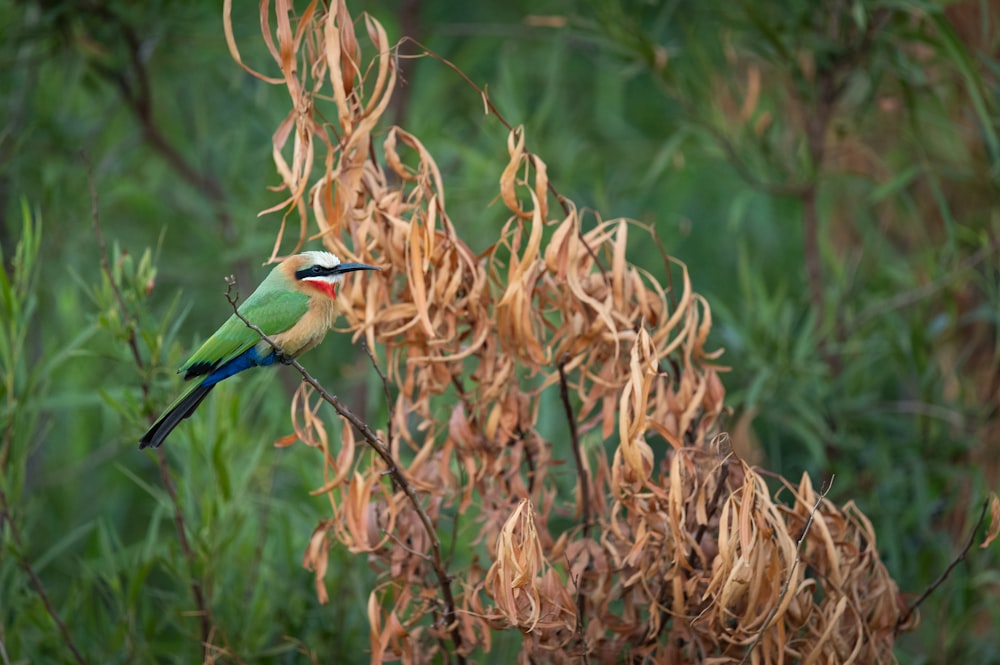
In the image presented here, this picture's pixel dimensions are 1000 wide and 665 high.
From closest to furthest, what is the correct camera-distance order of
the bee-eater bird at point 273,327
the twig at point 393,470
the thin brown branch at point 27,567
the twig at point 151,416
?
the twig at point 393,470, the bee-eater bird at point 273,327, the twig at point 151,416, the thin brown branch at point 27,567

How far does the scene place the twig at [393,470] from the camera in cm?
191

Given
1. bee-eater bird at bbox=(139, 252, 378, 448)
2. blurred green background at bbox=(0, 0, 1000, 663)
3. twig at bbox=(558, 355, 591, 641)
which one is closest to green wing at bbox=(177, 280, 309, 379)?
bee-eater bird at bbox=(139, 252, 378, 448)

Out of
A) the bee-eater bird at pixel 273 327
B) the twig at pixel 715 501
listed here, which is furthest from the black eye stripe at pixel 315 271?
the twig at pixel 715 501

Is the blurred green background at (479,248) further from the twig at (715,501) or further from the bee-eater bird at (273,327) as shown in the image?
the twig at (715,501)

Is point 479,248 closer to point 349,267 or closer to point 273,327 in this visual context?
point 273,327

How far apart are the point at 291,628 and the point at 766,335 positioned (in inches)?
65.7

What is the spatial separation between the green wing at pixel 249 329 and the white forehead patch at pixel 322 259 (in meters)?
0.10

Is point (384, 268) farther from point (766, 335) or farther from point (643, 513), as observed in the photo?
point (766, 335)

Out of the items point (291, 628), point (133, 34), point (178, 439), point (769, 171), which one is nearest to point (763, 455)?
point (769, 171)

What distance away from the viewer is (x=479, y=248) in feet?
14.8

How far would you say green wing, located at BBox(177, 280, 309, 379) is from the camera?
224 centimetres

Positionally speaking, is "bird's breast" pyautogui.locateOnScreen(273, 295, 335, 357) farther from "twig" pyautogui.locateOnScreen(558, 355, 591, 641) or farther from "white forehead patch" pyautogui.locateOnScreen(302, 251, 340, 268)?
"twig" pyautogui.locateOnScreen(558, 355, 591, 641)

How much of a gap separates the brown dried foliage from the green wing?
0.11 m

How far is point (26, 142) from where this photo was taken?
4172 mm
